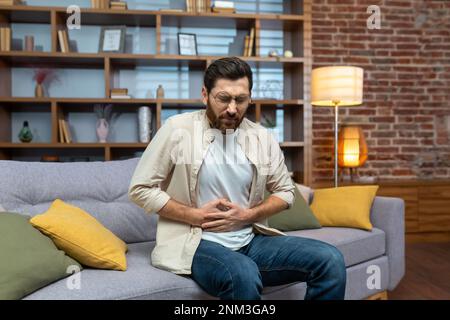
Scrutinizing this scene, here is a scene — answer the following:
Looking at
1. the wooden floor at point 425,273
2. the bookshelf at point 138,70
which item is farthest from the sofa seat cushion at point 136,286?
the bookshelf at point 138,70

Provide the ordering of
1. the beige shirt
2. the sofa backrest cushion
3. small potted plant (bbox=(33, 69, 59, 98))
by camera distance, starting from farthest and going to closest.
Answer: small potted plant (bbox=(33, 69, 59, 98))
the sofa backrest cushion
the beige shirt

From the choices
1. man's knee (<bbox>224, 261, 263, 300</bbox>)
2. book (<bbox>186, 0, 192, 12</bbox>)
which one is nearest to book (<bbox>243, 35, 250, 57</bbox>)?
book (<bbox>186, 0, 192, 12</bbox>)

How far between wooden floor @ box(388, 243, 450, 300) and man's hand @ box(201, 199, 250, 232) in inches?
53.5

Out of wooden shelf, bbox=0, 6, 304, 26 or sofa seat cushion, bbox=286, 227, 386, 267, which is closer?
sofa seat cushion, bbox=286, 227, 386, 267

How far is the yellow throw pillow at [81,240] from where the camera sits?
158 cm

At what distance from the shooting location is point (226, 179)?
164 cm

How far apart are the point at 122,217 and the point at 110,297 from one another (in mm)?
665

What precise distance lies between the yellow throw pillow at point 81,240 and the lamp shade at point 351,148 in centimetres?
263

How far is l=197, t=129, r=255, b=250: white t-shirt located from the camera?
1.62 metres

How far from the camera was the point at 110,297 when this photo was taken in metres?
1.42

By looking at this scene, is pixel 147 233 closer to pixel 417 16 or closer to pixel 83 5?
pixel 83 5

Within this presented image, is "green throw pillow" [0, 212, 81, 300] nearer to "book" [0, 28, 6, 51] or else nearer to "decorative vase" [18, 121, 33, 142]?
"decorative vase" [18, 121, 33, 142]

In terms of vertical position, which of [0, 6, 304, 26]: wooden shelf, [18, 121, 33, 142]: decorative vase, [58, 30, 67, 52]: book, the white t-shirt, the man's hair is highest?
[0, 6, 304, 26]: wooden shelf

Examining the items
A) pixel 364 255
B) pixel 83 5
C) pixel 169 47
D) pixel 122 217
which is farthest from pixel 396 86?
pixel 122 217
